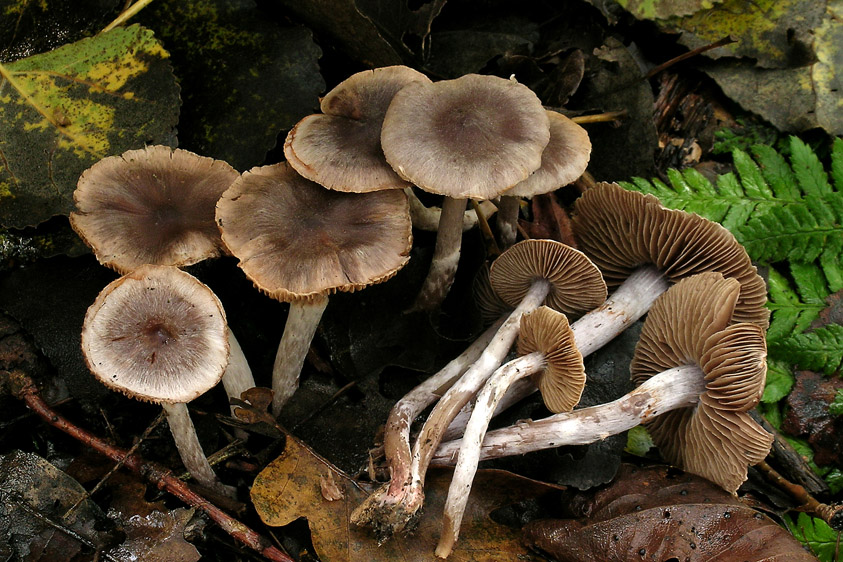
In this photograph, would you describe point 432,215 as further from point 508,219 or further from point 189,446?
point 189,446

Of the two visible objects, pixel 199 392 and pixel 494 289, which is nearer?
pixel 199 392

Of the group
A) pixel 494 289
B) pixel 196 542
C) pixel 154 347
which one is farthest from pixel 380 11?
pixel 196 542

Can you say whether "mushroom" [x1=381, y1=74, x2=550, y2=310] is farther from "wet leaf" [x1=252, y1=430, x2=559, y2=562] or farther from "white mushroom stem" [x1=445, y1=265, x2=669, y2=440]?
"wet leaf" [x1=252, y1=430, x2=559, y2=562]

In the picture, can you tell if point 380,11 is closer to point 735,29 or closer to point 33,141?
point 33,141

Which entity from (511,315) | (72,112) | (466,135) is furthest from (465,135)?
(72,112)

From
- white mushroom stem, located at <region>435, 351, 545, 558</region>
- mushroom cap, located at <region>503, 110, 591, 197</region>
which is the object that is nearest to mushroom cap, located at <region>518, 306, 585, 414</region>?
white mushroom stem, located at <region>435, 351, 545, 558</region>

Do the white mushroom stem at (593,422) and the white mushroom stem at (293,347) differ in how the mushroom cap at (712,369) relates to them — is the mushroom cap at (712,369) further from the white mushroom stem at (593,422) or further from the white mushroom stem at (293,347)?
the white mushroom stem at (293,347)

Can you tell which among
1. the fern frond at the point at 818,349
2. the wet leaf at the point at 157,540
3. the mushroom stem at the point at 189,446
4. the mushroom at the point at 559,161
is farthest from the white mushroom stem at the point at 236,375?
the fern frond at the point at 818,349

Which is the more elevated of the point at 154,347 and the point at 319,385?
the point at 154,347
